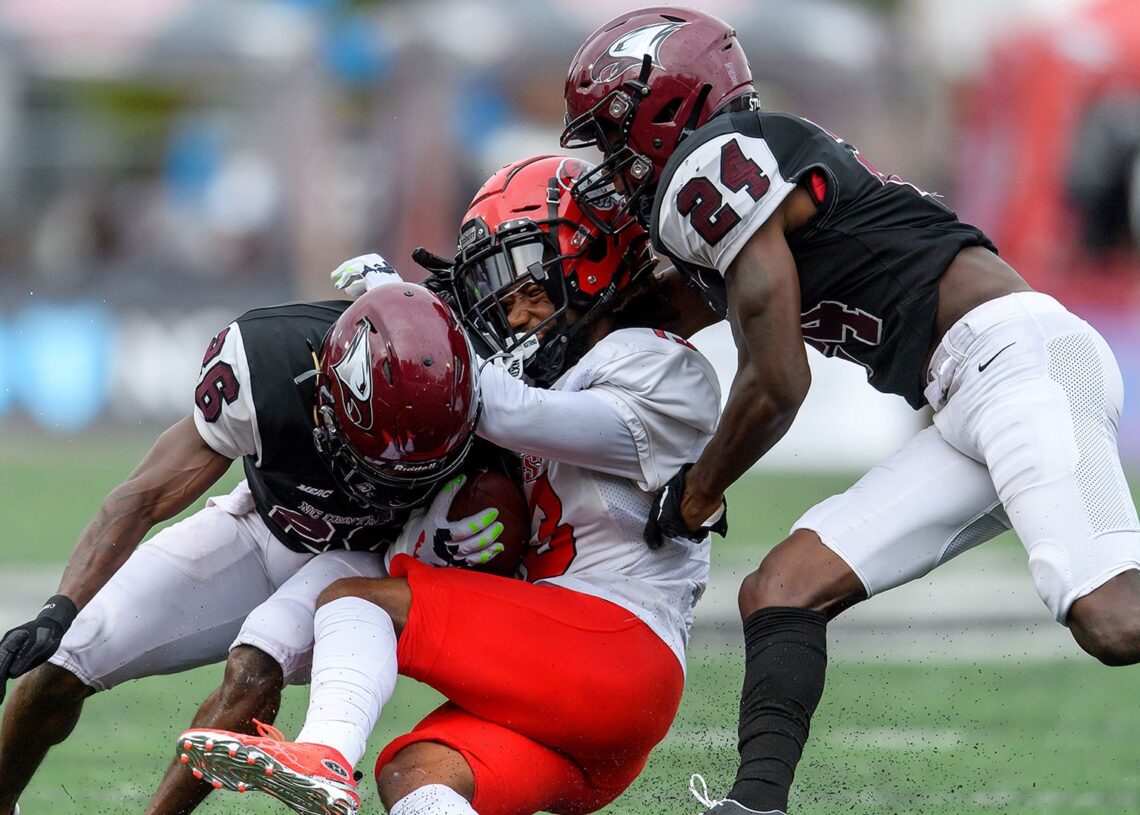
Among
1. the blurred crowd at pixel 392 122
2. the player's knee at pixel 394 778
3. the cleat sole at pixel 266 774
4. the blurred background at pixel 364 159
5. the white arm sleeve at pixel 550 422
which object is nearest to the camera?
the cleat sole at pixel 266 774

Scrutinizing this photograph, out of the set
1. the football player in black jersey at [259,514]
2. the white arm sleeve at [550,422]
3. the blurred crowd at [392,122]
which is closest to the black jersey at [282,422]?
the football player in black jersey at [259,514]

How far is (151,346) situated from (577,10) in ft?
19.1

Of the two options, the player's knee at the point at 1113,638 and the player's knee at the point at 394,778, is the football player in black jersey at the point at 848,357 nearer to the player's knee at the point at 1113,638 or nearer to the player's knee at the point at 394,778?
the player's knee at the point at 1113,638

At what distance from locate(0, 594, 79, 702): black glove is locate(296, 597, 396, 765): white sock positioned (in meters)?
0.57

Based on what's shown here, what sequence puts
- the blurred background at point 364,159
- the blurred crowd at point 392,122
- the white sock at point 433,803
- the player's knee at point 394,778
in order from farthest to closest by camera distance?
the blurred crowd at point 392,122, the blurred background at point 364,159, the player's knee at point 394,778, the white sock at point 433,803

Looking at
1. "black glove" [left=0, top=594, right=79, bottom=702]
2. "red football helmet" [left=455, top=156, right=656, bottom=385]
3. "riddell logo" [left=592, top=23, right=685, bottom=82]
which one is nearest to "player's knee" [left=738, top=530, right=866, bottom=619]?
"red football helmet" [left=455, top=156, right=656, bottom=385]

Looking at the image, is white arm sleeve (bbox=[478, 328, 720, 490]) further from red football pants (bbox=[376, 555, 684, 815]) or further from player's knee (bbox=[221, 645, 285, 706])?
player's knee (bbox=[221, 645, 285, 706])

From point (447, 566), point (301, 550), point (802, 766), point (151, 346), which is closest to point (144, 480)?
point (301, 550)

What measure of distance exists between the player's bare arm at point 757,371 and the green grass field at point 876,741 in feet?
3.54

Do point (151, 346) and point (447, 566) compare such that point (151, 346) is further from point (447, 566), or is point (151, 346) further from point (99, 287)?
point (447, 566)

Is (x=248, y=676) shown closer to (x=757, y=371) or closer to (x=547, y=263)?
(x=547, y=263)

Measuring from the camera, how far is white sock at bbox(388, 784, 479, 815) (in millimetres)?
3309

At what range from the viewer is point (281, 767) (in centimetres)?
314

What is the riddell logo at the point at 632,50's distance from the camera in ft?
13.5
